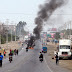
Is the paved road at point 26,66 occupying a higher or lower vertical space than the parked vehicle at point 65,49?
lower

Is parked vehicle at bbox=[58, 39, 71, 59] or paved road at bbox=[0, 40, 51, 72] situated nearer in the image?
paved road at bbox=[0, 40, 51, 72]

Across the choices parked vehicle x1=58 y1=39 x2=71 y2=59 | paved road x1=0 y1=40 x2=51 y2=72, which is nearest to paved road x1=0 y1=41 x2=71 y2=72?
paved road x1=0 y1=40 x2=51 y2=72

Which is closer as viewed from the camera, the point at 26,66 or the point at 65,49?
the point at 26,66

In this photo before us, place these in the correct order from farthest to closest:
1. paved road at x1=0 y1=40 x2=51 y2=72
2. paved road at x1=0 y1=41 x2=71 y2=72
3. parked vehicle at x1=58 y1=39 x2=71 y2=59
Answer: parked vehicle at x1=58 y1=39 x2=71 y2=59 → paved road at x1=0 y1=41 x2=71 y2=72 → paved road at x1=0 y1=40 x2=51 y2=72

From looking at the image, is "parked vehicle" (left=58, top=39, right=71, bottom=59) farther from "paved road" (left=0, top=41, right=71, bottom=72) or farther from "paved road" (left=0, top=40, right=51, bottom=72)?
"paved road" (left=0, top=40, right=51, bottom=72)

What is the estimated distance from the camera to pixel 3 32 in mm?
167000

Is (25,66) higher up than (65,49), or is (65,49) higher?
(65,49)

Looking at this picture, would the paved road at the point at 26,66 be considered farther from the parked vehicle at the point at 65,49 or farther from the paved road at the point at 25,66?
the parked vehicle at the point at 65,49

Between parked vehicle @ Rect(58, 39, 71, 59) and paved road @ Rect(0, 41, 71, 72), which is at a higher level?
parked vehicle @ Rect(58, 39, 71, 59)

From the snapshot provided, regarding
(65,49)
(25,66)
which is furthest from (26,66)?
(65,49)

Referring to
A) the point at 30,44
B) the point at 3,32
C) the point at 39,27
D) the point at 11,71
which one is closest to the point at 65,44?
the point at 11,71

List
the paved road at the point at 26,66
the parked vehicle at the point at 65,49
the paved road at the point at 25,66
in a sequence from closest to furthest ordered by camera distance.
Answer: the paved road at the point at 25,66
the paved road at the point at 26,66
the parked vehicle at the point at 65,49

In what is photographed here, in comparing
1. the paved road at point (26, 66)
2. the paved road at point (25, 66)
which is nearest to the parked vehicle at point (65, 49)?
the paved road at point (26, 66)

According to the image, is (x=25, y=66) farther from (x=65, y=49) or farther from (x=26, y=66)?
(x=65, y=49)
